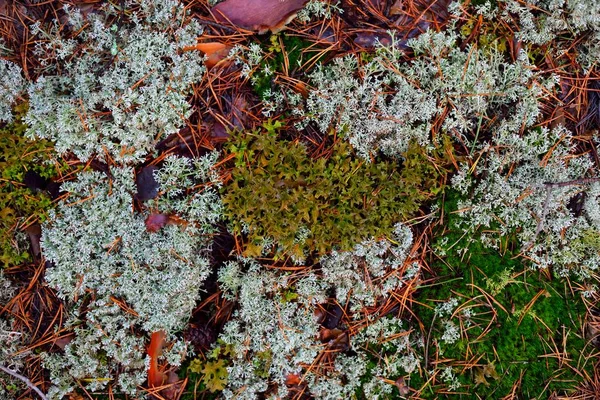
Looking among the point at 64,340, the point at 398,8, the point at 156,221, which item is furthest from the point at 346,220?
→ the point at 64,340

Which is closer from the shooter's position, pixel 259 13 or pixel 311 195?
pixel 311 195

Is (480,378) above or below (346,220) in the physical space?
below

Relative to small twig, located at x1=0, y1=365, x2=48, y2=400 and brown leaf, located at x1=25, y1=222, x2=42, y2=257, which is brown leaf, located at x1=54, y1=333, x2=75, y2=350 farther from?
brown leaf, located at x1=25, y1=222, x2=42, y2=257

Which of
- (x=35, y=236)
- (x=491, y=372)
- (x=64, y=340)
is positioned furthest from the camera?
(x=35, y=236)

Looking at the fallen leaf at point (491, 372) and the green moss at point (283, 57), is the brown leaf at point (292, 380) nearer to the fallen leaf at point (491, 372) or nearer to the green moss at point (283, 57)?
the fallen leaf at point (491, 372)

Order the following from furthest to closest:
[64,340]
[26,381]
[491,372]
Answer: [64,340] < [491,372] < [26,381]

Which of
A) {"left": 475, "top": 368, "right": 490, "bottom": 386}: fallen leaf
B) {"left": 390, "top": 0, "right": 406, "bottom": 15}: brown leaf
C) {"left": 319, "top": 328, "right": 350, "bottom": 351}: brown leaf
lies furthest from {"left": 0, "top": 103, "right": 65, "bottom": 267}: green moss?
{"left": 475, "top": 368, "right": 490, "bottom": 386}: fallen leaf

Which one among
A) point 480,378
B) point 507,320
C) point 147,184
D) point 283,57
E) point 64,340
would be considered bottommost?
point 480,378

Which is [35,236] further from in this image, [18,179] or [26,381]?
[26,381]
